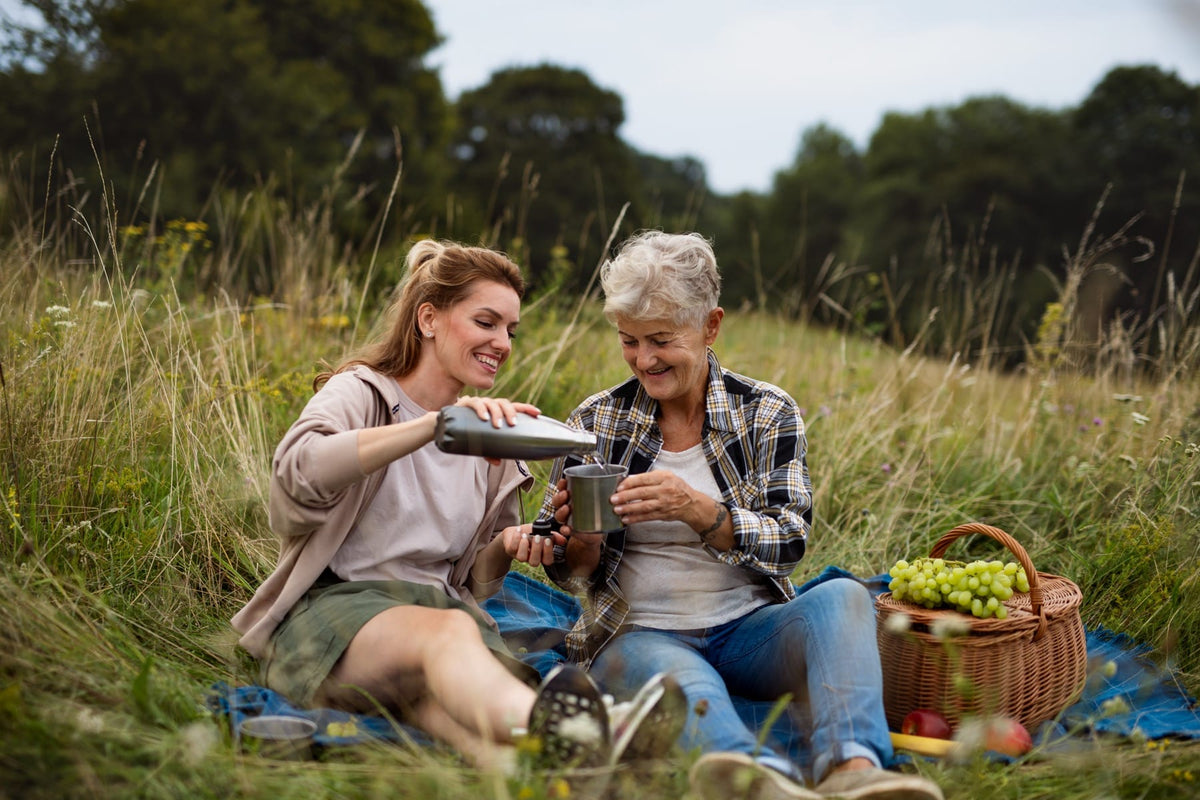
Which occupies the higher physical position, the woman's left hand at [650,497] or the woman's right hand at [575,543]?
the woman's left hand at [650,497]

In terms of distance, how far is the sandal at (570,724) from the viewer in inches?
84.0

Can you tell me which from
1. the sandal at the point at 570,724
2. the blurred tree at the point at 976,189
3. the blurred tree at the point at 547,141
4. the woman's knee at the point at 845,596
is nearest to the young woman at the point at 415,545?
the sandal at the point at 570,724

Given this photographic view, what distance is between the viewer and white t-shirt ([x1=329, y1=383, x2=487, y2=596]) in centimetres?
286

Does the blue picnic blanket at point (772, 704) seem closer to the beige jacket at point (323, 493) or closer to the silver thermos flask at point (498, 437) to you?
the beige jacket at point (323, 493)

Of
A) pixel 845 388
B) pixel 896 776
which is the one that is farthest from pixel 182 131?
pixel 896 776

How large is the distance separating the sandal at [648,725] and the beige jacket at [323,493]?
3.19ft

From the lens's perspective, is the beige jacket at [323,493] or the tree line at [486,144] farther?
the tree line at [486,144]

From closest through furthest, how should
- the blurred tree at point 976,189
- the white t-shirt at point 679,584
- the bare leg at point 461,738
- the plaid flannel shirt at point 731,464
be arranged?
the bare leg at point 461,738
the plaid flannel shirt at point 731,464
the white t-shirt at point 679,584
the blurred tree at point 976,189

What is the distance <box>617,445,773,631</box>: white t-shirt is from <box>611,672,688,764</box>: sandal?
0.71m

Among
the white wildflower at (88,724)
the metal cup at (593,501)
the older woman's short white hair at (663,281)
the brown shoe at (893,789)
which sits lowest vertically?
the white wildflower at (88,724)

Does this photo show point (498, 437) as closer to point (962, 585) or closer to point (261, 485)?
point (962, 585)

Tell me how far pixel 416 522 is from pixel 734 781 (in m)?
1.29

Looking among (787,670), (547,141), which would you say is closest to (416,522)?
(787,670)

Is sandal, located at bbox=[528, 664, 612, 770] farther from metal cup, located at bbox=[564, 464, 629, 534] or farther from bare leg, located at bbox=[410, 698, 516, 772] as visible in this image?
metal cup, located at bbox=[564, 464, 629, 534]
